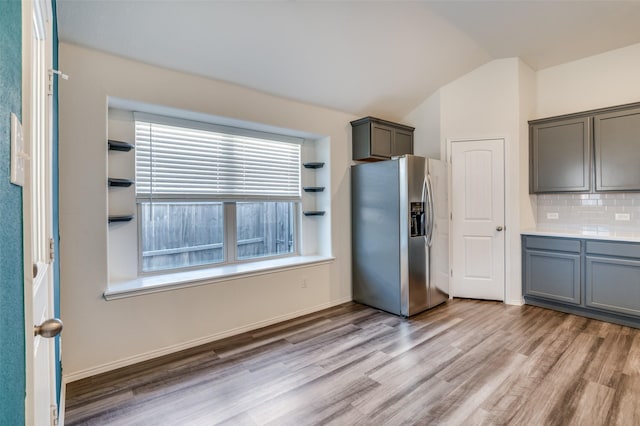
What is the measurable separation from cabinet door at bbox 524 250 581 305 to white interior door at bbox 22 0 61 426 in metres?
4.39

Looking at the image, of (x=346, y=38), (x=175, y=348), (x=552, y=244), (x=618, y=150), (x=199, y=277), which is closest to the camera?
(x=175, y=348)

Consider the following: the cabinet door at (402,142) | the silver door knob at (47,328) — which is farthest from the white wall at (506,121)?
the silver door knob at (47,328)

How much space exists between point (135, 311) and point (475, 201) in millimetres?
3937

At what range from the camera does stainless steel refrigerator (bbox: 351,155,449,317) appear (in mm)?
3451

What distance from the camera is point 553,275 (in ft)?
11.8

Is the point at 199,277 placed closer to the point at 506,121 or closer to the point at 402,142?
the point at 402,142

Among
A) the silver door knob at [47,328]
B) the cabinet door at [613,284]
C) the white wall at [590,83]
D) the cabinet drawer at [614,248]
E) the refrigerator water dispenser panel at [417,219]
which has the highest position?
the white wall at [590,83]

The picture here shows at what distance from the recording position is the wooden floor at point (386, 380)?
1.90m

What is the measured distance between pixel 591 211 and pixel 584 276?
91 cm

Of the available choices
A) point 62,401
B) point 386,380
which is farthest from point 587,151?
point 62,401

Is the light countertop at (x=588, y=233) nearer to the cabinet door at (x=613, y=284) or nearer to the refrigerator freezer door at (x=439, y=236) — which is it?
the cabinet door at (x=613, y=284)

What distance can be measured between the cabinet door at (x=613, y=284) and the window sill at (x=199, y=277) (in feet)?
9.38

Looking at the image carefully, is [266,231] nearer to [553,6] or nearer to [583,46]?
[553,6]

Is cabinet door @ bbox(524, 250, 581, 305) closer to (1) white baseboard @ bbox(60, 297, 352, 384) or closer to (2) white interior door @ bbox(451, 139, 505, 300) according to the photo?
(2) white interior door @ bbox(451, 139, 505, 300)
